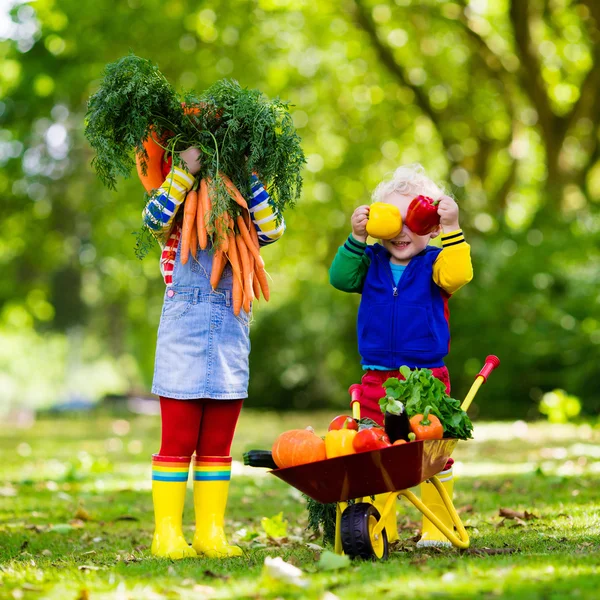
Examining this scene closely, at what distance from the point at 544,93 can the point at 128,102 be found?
1321cm

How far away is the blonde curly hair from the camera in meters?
4.56

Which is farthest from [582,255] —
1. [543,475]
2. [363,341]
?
[363,341]

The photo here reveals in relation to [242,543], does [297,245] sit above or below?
above

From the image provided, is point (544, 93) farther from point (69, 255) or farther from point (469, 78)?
point (69, 255)

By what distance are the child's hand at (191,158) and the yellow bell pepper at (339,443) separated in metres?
1.38

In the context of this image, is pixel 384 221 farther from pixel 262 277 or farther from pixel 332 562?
pixel 332 562

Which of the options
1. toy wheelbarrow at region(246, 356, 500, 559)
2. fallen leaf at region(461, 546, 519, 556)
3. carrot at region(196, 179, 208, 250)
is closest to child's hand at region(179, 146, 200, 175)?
carrot at region(196, 179, 208, 250)

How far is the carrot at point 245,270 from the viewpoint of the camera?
168 inches

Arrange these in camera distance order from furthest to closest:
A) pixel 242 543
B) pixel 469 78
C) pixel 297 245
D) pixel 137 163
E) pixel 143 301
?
pixel 143 301 < pixel 297 245 < pixel 469 78 < pixel 242 543 < pixel 137 163

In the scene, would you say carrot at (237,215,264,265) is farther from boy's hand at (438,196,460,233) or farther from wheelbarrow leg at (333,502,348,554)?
wheelbarrow leg at (333,502,348,554)

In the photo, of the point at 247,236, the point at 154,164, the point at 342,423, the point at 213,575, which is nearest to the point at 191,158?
the point at 154,164

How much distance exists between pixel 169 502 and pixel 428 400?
4.11 ft

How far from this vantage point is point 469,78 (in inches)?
763

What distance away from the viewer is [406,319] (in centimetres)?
434
